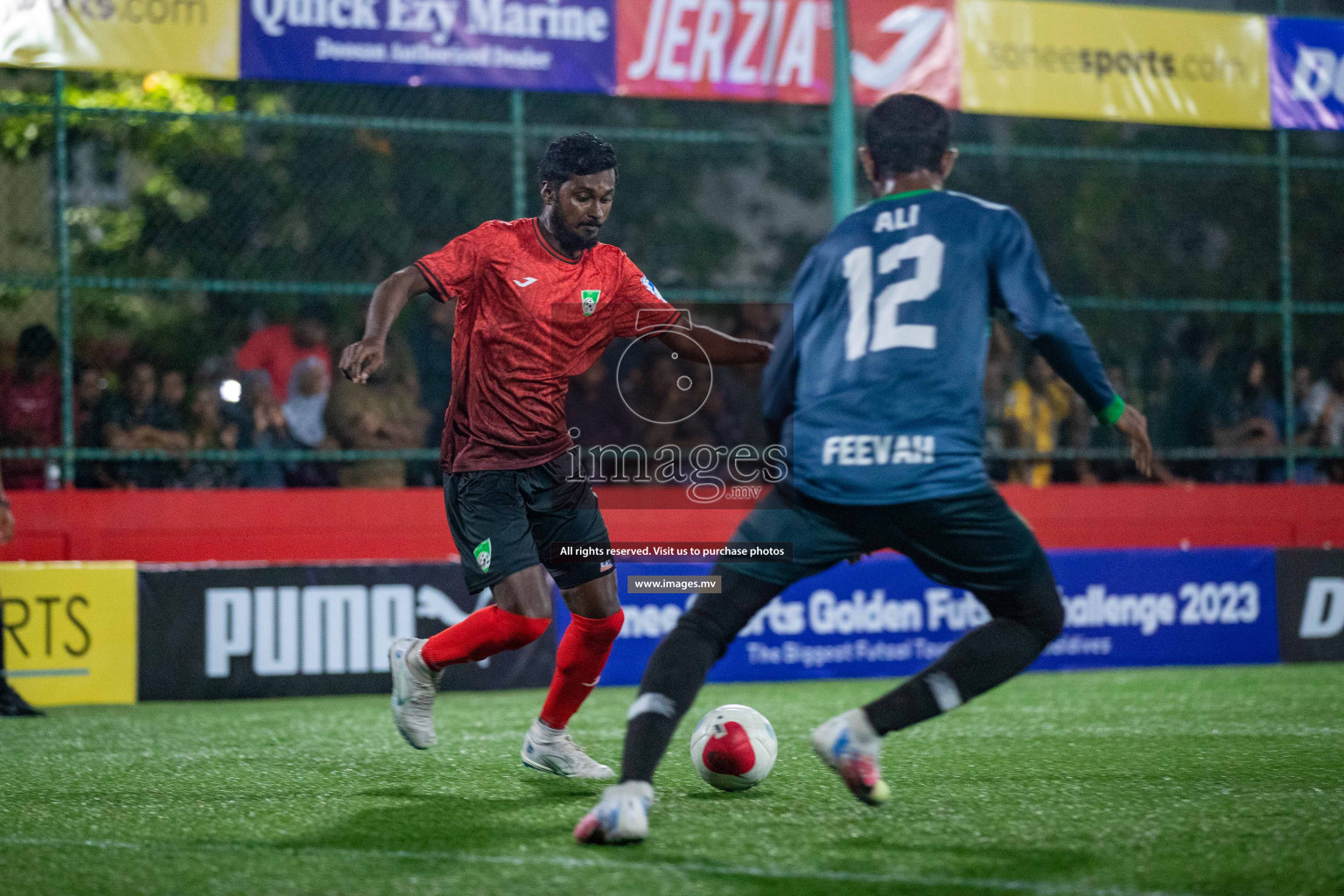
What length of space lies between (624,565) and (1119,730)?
3559mm

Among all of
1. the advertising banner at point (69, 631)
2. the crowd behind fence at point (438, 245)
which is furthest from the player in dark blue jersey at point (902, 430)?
the crowd behind fence at point (438, 245)

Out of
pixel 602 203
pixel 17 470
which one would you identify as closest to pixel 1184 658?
pixel 602 203

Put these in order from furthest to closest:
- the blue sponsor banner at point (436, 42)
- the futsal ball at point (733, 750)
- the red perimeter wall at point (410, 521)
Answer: the blue sponsor banner at point (436, 42)
the red perimeter wall at point (410, 521)
the futsal ball at point (733, 750)

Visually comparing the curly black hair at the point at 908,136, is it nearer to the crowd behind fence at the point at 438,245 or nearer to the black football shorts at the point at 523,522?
the black football shorts at the point at 523,522

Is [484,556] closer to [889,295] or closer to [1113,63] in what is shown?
[889,295]

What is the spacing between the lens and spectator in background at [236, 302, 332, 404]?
34.6 ft

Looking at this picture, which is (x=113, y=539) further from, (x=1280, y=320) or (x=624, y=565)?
(x=1280, y=320)

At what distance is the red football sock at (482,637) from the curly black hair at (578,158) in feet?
4.82

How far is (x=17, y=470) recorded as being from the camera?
982cm

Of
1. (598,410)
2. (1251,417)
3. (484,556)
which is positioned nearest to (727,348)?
(484,556)

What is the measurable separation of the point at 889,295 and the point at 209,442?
7.06 metres

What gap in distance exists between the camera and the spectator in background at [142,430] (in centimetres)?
988

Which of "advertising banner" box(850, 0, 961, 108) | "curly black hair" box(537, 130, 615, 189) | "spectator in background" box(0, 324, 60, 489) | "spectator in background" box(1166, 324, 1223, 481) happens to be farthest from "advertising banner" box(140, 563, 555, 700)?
"spectator in background" box(1166, 324, 1223, 481)

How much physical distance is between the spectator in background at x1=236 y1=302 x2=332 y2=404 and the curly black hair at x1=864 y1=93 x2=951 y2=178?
708cm
